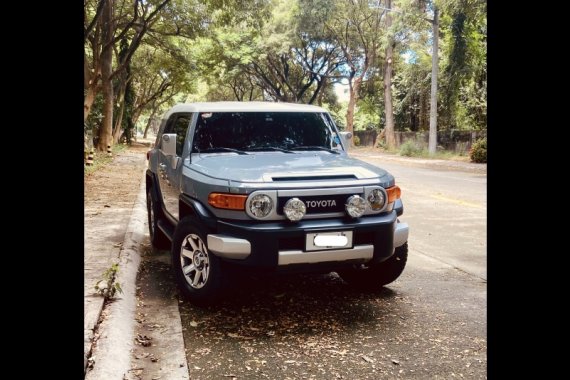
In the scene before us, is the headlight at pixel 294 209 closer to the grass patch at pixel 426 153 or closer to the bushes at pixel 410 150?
the grass patch at pixel 426 153

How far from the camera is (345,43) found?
35812 millimetres

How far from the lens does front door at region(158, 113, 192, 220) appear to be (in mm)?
5309

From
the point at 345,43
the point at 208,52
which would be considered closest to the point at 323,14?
the point at 345,43

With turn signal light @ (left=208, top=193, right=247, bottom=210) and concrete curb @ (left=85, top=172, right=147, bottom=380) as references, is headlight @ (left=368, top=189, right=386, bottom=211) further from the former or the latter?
concrete curb @ (left=85, top=172, right=147, bottom=380)

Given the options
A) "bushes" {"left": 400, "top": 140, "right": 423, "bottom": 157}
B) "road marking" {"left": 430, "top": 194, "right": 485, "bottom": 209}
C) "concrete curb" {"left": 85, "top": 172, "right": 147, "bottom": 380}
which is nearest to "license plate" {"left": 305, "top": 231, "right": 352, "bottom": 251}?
"concrete curb" {"left": 85, "top": 172, "right": 147, "bottom": 380}

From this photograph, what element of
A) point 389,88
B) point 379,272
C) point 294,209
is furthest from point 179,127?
point 389,88

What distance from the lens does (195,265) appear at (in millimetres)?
4500

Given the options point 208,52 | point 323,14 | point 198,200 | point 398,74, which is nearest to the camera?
point 198,200

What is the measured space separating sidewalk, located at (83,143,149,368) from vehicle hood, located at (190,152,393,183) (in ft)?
4.59

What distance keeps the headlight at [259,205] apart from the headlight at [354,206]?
63cm
